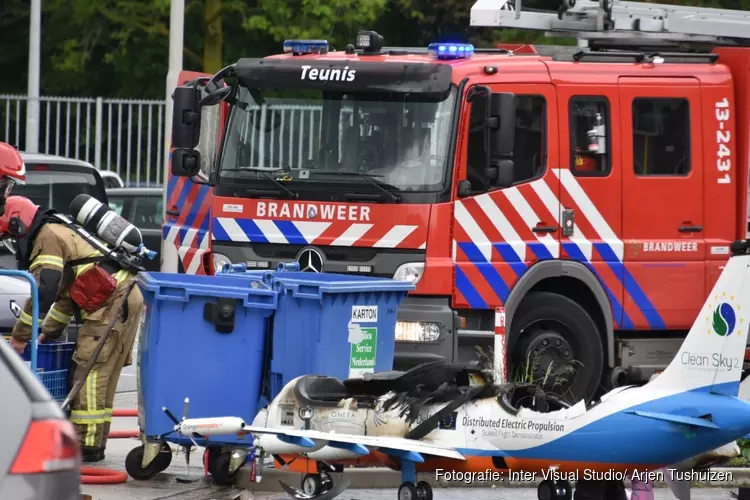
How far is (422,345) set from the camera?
1056 centimetres

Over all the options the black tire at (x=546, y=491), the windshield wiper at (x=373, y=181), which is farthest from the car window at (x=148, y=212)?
the black tire at (x=546, y=491)

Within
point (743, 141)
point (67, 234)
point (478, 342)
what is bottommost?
point (478, 342)

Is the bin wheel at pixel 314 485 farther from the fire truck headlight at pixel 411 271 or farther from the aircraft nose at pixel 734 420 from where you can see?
the fire truck headlight at pixel 411 271

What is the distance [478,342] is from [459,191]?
1095 mm

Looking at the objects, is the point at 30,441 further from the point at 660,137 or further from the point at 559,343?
the point at 660,137

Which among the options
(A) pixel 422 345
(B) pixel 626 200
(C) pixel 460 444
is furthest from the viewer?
(B) pixel 626 200

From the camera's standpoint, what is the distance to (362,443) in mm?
7234

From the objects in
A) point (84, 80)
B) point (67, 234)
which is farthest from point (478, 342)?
point (84, 80)

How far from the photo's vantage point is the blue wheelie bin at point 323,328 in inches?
331

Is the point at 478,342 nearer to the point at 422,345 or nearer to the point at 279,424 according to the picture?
the point at 422,345

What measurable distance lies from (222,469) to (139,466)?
1.59 ft

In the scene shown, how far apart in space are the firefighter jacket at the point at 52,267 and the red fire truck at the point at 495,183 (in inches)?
79.3

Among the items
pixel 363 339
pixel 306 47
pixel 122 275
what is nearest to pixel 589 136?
pixel 306 47

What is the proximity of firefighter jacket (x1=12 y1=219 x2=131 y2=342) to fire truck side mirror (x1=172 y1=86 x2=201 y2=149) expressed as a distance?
84.7 inches
